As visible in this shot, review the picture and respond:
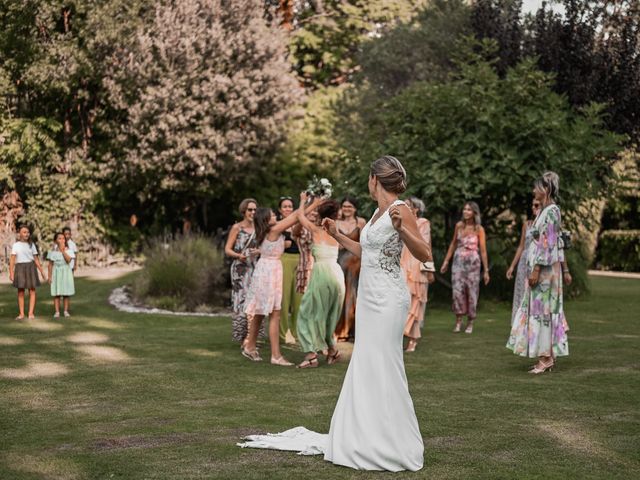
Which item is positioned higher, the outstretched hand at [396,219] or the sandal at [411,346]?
the outstretched hand at [396,219]

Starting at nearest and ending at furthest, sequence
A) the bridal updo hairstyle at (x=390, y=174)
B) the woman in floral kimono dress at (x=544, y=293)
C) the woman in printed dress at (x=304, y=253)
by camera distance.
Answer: the bridal updo hairstyle at (x=390, y=174), the woman in floral kimono dress at (x=544, y=293), the woman in printed dress at (x=304, y=253)

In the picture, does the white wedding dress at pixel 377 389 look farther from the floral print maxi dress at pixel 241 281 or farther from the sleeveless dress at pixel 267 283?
the floral print maxi dress at pixel 241 281

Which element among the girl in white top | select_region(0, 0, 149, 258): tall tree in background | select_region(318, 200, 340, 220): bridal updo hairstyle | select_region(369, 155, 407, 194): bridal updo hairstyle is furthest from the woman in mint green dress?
select_region(0, 0, 149, 258): tall tree in background

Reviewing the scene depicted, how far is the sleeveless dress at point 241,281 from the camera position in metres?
13.1

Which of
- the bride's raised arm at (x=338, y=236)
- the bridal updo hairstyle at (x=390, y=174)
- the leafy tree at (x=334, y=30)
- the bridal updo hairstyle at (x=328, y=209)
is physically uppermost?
the leafy tree at (x=334, y=30)

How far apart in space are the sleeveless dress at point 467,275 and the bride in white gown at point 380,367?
27.9ft

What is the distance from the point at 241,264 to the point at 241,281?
0.26m

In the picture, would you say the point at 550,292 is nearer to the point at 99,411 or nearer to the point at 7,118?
the point at 99,411

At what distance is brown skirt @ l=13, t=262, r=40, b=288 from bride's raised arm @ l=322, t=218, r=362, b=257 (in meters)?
10.8

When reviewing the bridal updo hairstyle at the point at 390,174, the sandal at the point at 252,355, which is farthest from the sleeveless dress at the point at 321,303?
the bridal updo hairstyle at the point at 390,174

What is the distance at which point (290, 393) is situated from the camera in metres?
9.34

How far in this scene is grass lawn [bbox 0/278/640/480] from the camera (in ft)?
20.9

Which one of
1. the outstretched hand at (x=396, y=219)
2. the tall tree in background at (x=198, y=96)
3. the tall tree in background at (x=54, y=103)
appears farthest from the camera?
the tall tree in background at (x=54, y=103)

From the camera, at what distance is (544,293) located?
1047cm
